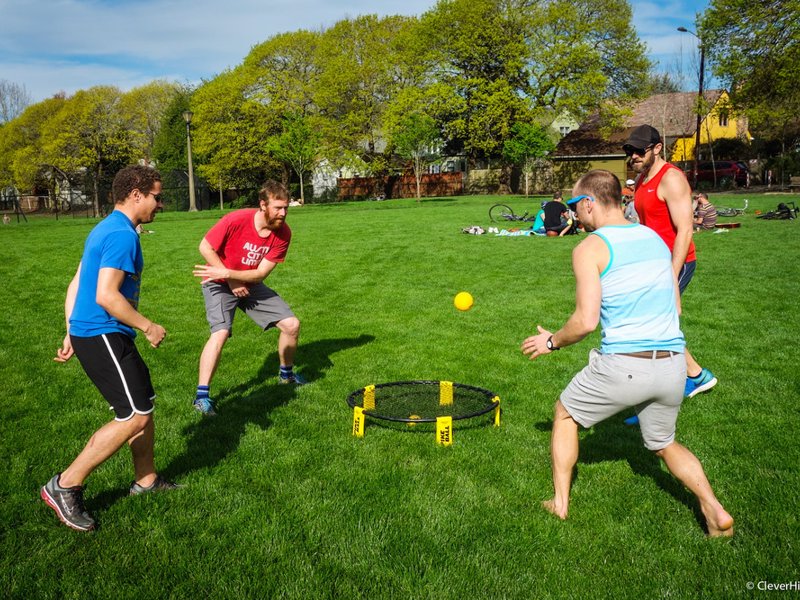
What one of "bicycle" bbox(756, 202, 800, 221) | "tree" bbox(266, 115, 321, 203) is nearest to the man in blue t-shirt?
"bicycle" bbox(756, 202, 800, 221)

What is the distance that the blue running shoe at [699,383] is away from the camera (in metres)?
6.22

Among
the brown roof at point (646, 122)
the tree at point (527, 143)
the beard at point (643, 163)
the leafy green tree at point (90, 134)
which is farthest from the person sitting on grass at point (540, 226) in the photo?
the brown roof at point (646, 122)

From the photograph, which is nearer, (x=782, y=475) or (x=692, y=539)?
(x=692, y=539)

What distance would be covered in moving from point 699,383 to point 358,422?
3.41m

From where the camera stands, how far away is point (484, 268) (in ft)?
47.1

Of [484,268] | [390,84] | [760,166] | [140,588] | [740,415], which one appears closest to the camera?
[140,588]

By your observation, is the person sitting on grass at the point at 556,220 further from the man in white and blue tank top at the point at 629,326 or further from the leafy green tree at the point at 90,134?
the leafy green tree at the point at 90,134

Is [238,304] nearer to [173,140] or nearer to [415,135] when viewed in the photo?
[415,135]

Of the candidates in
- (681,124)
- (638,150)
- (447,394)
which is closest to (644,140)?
(638,150)

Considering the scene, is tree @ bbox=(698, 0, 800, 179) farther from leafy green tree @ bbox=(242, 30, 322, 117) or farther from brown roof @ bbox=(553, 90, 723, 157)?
leafy green tree @ bbox=(242, 30, 322, 117)

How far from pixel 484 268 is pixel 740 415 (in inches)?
351

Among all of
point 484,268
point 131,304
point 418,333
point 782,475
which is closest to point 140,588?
point 131,304

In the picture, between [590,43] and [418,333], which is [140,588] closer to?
[418,333]

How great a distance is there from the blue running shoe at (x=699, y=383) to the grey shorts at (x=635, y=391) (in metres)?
2.80
